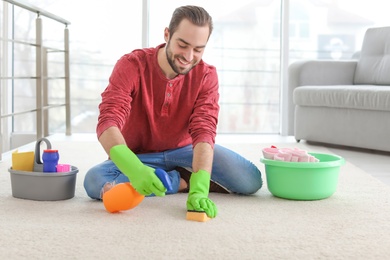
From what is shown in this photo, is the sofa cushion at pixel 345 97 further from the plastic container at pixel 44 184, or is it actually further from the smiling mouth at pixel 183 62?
the plastic container at pixel 44 184

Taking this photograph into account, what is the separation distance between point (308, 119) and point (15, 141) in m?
2.12

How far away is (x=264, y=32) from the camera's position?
4.68 meters

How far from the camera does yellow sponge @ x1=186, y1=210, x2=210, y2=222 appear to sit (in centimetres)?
169

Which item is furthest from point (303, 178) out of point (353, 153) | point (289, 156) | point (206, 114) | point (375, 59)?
point (375, 59)

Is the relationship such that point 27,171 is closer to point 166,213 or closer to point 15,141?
point 166,213

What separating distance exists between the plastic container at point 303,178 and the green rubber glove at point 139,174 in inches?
20.2

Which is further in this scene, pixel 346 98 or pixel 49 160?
pixel 346 98

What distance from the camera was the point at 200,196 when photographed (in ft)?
5.71

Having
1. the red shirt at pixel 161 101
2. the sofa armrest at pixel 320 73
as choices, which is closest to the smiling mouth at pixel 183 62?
the red shirt at pixel 161 101

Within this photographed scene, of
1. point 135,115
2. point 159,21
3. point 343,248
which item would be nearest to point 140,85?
point 135,115

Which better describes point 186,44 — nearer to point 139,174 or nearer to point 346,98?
point 139,174

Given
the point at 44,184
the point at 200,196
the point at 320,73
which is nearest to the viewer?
the point at 200,196

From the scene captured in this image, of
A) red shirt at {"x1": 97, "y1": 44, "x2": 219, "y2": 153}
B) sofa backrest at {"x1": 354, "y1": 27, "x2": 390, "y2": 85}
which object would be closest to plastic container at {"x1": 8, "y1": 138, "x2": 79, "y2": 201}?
red shirt at {"x1": 97, "y1": 44, "x2": 219, "y2": 153}

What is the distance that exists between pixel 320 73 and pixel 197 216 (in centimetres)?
250
